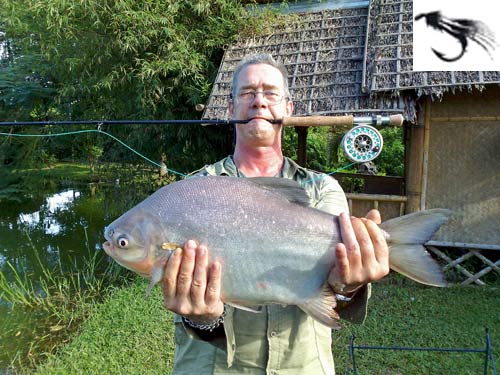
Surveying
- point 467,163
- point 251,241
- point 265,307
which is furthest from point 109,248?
point 467,163

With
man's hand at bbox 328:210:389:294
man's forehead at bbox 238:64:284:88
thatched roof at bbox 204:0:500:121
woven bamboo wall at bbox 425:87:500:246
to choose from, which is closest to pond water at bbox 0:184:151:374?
thatched roof at bbox 204:0:500:121

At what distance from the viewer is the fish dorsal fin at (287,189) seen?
6.07 feet

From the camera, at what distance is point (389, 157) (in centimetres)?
1327

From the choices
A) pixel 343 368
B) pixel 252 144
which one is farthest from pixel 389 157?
pixel 252 144

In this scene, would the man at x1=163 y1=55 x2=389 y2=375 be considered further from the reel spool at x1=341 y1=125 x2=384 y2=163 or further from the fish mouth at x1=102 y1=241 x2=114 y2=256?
the reel spool at x1=341 y1=125 x2=384 y2=163

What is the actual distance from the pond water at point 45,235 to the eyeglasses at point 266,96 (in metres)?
5.42

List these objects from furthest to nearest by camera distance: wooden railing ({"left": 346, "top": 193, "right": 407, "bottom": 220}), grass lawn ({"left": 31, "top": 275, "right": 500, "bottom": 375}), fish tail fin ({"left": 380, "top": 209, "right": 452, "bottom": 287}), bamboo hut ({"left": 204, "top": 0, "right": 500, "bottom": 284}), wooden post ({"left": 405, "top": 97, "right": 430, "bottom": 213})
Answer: wooden railing ({"left": 346, "top": 193, "right": 407, "bottom": 220}) → wooden post ({"left": 405, "top": 97, "right": 430, "bottom": 213}) → bamboo hut ({"left": 204, "top": 0, "right": 500, "bottom": 284}) → grass lawn ({"left": 31, "top": 275, "right": 500, "bottom": 375}) → fish tail fin ({"left": 380, "top": 209, "right": 452, "bottom": 287})

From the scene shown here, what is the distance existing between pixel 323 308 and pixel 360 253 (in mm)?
266

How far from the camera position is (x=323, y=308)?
69.2 inches

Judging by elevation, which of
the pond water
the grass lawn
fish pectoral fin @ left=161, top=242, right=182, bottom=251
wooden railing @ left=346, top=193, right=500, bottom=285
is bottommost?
the pond water

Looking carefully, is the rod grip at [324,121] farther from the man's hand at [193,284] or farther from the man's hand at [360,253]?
the man's hand at [193,284]

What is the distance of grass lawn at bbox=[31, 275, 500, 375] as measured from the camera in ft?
15.1

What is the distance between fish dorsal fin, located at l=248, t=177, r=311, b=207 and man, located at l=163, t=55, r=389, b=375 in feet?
0.60

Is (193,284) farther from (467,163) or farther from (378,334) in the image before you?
(467,163)
